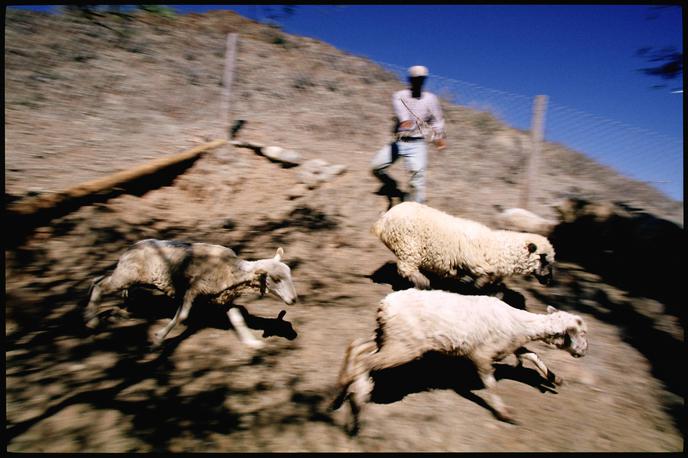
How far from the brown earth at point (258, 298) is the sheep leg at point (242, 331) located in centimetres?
12

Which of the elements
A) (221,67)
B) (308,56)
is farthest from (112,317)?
(308,56)

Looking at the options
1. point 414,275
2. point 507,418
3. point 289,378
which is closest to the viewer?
point 507,418

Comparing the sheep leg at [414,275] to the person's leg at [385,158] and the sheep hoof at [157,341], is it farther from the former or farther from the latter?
the sheep hoof at [157,341]

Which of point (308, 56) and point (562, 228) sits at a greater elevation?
point (308, 56)

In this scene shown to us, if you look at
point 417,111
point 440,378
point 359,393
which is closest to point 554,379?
point 440,378

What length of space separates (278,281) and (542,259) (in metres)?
2.90

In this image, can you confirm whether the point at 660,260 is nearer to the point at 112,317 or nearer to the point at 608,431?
the point at 608,431

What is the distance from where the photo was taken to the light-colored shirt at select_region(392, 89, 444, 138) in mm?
5219

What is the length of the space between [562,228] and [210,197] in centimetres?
645

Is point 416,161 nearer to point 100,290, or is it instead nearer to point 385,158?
point 385,158

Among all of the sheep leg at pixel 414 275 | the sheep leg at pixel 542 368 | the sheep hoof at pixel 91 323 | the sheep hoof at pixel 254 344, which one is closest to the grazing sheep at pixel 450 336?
the sheep leg at pixel 542 368

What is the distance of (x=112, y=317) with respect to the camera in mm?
3637

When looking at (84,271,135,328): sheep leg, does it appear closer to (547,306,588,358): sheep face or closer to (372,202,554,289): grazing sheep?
(372,202,554,289): grazing sheep

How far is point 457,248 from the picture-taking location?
4152mm
